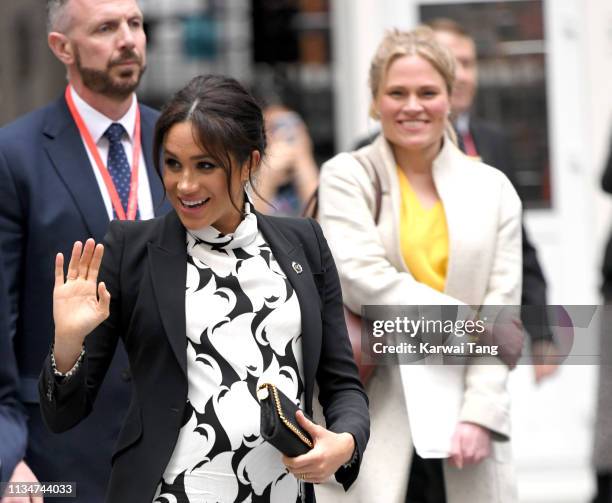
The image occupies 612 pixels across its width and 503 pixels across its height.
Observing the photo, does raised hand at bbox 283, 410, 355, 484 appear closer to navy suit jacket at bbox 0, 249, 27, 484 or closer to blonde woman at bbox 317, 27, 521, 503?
navy suit jacket at bbox 0, 249, 27, 484

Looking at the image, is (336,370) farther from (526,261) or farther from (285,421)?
(526,261)

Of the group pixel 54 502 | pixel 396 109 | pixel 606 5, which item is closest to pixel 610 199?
pixel 606 5

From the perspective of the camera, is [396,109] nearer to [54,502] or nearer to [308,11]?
[54,502]

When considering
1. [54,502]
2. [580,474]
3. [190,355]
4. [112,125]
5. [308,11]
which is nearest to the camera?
[190,355]

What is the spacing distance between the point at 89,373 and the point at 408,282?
1.20m

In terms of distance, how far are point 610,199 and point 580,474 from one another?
1608 millimetres

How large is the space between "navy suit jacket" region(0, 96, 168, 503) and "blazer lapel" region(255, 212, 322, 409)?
2.78 ft

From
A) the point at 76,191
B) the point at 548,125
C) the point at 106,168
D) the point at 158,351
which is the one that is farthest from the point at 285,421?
the point at 548,125

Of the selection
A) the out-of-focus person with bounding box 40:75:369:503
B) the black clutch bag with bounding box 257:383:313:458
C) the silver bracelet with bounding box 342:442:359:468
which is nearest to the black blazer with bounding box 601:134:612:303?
the out-of-focus person with bounding box 40:75:369:503

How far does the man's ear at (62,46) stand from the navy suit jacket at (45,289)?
399mm

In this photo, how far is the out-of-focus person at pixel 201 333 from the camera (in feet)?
11.0

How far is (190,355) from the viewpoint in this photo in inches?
134

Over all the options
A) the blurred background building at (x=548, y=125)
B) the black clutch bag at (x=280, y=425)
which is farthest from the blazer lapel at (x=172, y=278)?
the blurred background building at (x=548, y=125)

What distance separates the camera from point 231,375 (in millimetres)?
3424
